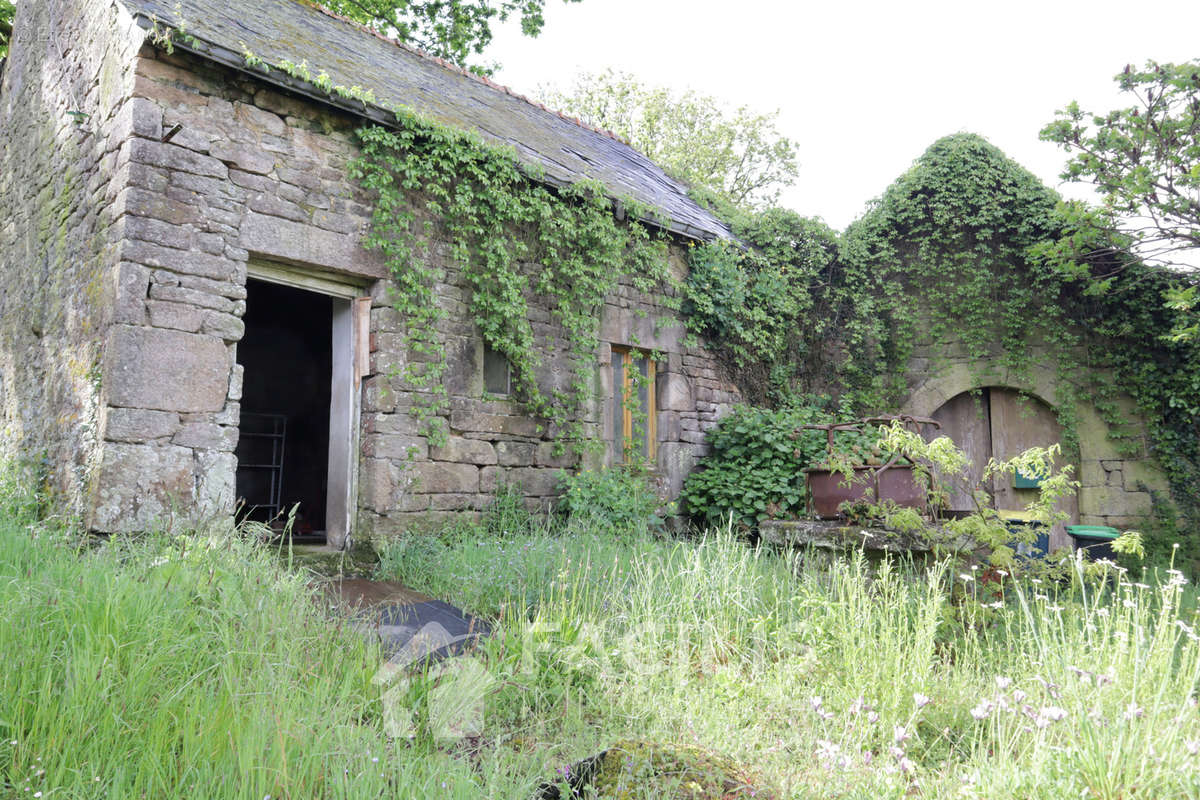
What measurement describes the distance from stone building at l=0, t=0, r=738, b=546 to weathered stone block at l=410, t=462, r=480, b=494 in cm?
1

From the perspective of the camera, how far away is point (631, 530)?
21.2 ft

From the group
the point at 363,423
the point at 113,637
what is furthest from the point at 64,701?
the point at 363,423

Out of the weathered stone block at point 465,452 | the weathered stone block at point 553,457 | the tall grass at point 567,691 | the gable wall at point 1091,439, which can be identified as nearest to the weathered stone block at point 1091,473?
the gable wall at point 1091,439

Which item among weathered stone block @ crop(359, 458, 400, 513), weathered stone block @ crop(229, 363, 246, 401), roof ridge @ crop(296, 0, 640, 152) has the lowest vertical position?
weathered stone block @ crop(359, 458, 400, 513)

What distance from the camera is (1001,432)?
9.14 metres

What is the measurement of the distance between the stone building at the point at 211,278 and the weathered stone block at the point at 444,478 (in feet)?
0.05

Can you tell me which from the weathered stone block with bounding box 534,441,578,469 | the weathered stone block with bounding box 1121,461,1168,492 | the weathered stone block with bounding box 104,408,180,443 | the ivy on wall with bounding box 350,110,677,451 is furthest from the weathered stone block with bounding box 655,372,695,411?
the weathered stone block with bounding box 1121,461,1168,492

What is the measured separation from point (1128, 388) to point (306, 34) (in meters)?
9.15

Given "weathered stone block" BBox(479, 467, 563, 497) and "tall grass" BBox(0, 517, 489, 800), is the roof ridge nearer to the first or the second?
"weathered stone block" BBox(479, 467, 563, 497)

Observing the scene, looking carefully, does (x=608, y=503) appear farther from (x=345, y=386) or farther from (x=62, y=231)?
(x=62, y=231)

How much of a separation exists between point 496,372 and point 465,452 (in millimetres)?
803

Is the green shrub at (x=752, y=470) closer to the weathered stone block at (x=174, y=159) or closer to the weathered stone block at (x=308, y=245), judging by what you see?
the weathered stone block at (x=308, y=245)

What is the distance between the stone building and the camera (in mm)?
4816

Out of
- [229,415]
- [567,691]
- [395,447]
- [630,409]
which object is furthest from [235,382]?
[630,409]
